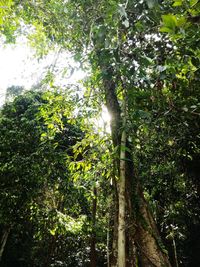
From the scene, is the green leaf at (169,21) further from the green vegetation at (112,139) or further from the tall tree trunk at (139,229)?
the tall tree trunk at (139,229)

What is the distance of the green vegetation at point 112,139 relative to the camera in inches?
83.7

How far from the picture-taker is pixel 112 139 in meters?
3.33

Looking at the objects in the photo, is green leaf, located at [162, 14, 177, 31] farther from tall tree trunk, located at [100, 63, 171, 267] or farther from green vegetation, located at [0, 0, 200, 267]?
tall tree trunk, located at [100, 63, 171, 267]

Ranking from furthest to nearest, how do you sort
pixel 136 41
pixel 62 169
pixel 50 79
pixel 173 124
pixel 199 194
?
1. pixel 62 169
2. pixel 199 194
3. pixel 50 79
4. pixel 173 124
5. pixel 136 41

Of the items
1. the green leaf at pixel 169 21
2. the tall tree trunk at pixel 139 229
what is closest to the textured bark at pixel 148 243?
the tall tree trunk at pixel 139 229

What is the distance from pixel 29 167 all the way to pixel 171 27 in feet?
21.0

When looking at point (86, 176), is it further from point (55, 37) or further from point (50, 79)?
point (55, 37)

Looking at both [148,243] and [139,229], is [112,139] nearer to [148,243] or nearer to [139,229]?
[139,229]

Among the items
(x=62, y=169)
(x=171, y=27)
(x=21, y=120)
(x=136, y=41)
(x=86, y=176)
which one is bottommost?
(x=171, y=27)

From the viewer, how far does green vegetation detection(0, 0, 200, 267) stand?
2.13 m

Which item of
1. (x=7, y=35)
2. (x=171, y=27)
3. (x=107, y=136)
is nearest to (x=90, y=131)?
(x=107, y=136)

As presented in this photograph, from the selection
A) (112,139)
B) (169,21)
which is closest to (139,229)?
(112,139)

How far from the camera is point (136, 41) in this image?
293cm

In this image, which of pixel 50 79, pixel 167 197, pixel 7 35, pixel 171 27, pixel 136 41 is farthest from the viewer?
pixel 167 197
